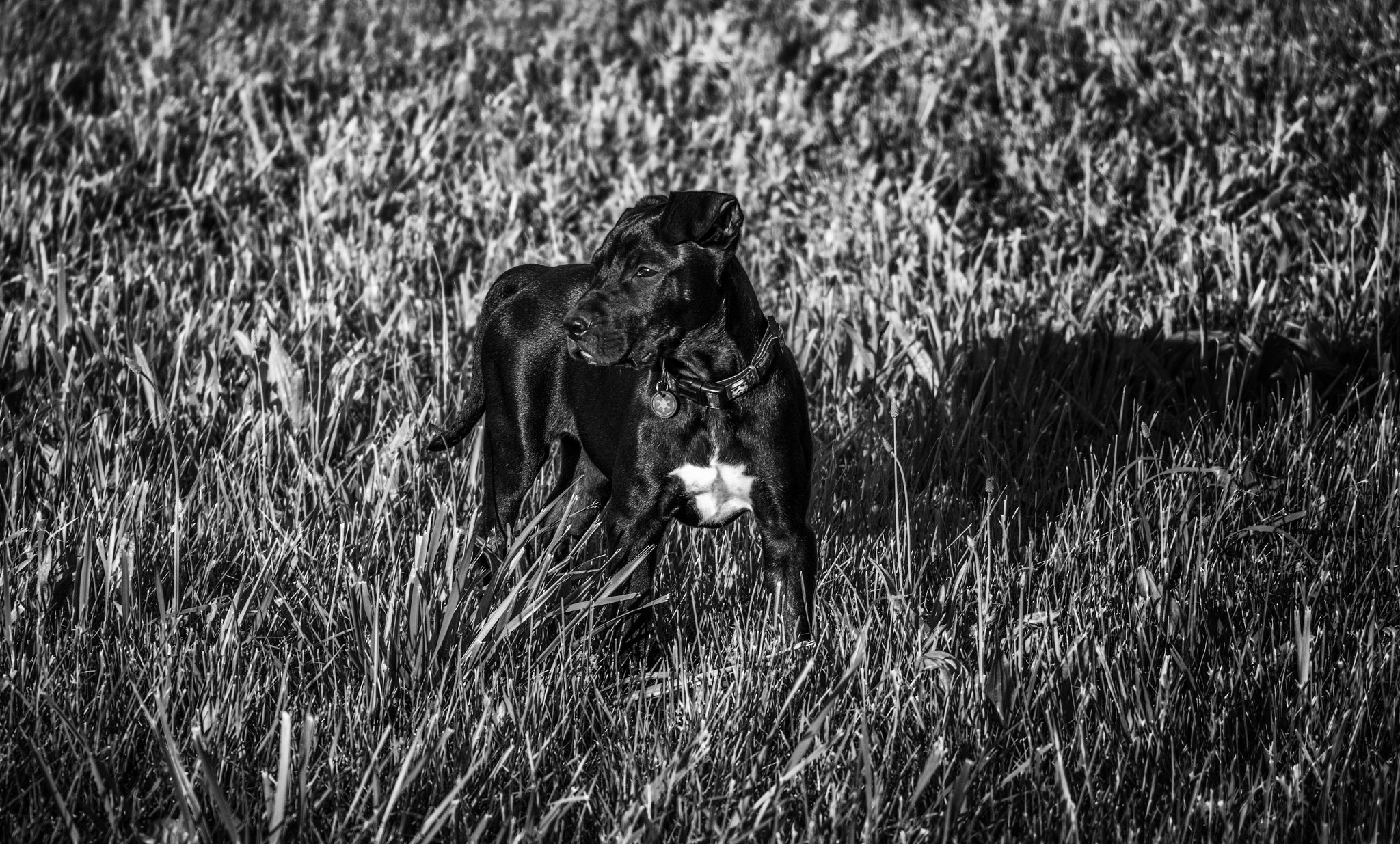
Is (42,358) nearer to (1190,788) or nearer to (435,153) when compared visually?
(435,153)

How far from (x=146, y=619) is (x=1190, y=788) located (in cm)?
229

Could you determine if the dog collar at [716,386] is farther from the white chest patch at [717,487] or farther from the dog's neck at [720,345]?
the white chest patch at [717,487]

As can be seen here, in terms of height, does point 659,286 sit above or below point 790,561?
above

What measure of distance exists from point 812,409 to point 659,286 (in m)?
1.71

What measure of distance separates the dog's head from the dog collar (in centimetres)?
8

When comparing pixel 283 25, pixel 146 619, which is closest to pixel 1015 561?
pixel 146 619

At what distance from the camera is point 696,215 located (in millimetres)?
2842

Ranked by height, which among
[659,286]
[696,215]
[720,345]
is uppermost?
[696,215]

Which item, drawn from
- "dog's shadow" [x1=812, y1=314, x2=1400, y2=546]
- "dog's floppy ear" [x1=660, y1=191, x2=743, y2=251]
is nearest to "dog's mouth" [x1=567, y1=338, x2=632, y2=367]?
"dog's floppy ear" [x1=660, y1=191, x2=743, y2=251]

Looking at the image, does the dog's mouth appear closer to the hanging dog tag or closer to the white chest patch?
the hanging dog tag

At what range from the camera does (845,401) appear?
14.7 ft

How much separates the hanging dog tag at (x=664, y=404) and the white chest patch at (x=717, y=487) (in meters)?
0.13

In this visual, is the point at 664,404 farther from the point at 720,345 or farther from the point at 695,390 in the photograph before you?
the point at 720,345

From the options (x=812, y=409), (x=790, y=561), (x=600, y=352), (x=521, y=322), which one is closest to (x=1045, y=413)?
(x=812, y=409)
